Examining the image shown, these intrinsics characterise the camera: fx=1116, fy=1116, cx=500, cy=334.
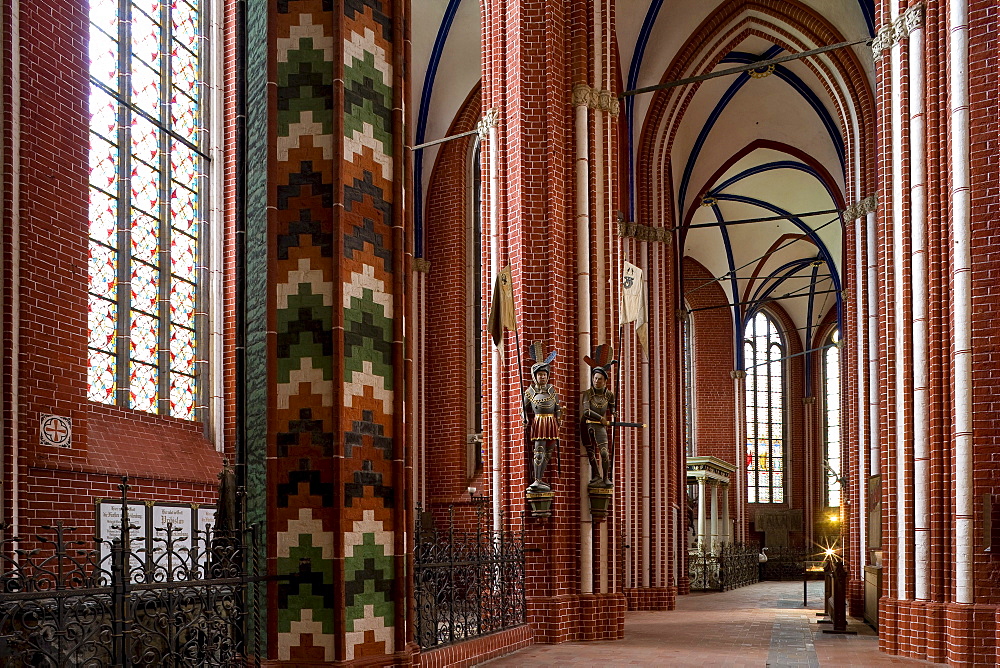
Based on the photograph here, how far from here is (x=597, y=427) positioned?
13.6 metres

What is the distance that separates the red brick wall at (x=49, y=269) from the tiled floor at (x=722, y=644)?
449 centimetres

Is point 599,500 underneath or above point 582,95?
underneath

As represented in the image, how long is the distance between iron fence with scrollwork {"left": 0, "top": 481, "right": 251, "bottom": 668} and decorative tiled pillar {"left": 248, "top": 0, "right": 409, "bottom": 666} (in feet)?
0.96

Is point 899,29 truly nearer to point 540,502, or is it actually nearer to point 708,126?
point 540,502

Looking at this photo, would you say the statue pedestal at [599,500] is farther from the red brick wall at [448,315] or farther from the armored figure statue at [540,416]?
the red brick wall at [448,315]

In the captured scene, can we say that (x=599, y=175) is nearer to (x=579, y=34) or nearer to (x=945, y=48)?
(x=579, y=34)

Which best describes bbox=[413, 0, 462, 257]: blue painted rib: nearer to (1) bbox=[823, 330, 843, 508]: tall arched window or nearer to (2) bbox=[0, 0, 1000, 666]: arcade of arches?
(2) bbox=[0, 0, 1000, 666]: arcade of arches

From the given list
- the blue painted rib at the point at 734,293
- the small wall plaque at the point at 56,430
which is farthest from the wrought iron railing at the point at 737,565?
the small wall plaque at the point at 56,430

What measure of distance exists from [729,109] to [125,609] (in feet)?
71.7

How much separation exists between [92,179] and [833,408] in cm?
3146

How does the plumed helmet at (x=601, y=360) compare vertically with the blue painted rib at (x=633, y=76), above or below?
below

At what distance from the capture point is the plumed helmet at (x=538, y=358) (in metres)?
12.8

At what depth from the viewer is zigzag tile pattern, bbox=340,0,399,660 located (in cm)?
694

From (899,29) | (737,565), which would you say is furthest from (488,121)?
(737,565)
